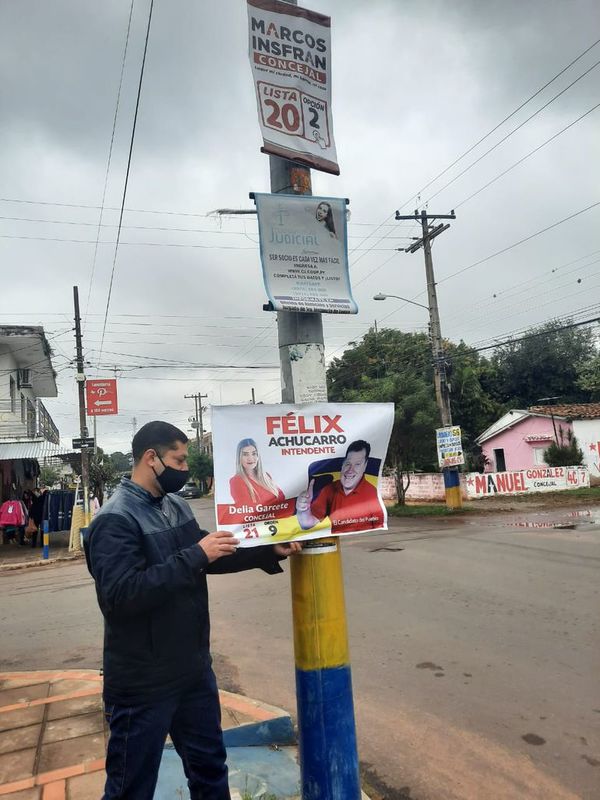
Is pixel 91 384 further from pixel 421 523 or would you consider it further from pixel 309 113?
pixel 309 113

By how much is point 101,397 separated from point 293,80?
17.2m

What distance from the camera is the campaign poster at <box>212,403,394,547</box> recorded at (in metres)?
2.42

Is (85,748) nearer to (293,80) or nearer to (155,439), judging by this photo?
(155,439)

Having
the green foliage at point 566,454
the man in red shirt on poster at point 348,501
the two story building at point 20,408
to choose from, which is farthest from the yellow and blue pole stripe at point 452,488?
the man in red shirt on poster at point 348,501

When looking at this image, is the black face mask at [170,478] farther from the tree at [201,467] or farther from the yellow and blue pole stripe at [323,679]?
the tree at [201,467]

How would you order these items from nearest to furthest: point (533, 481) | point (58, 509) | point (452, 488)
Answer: point (58, 509) → point (452, 488) → point (533, 481)

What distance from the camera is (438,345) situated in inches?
824

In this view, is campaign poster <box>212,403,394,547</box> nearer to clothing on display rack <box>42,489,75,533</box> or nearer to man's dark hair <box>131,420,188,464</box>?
man's dark hair <box>131,420,188,464</box>

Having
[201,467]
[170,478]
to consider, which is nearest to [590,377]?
[201,467]

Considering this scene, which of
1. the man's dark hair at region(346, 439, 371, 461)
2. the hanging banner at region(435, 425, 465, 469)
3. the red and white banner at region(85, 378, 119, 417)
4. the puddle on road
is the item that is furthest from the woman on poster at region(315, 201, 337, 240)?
the hanging banner at region(435, 425, 465, 469)

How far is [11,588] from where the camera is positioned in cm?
1154

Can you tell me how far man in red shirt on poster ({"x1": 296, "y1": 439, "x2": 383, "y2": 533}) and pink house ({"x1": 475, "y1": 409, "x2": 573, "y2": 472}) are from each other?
2693cm

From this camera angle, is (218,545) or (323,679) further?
(323,679)

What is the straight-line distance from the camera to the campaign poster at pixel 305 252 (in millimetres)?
2809
